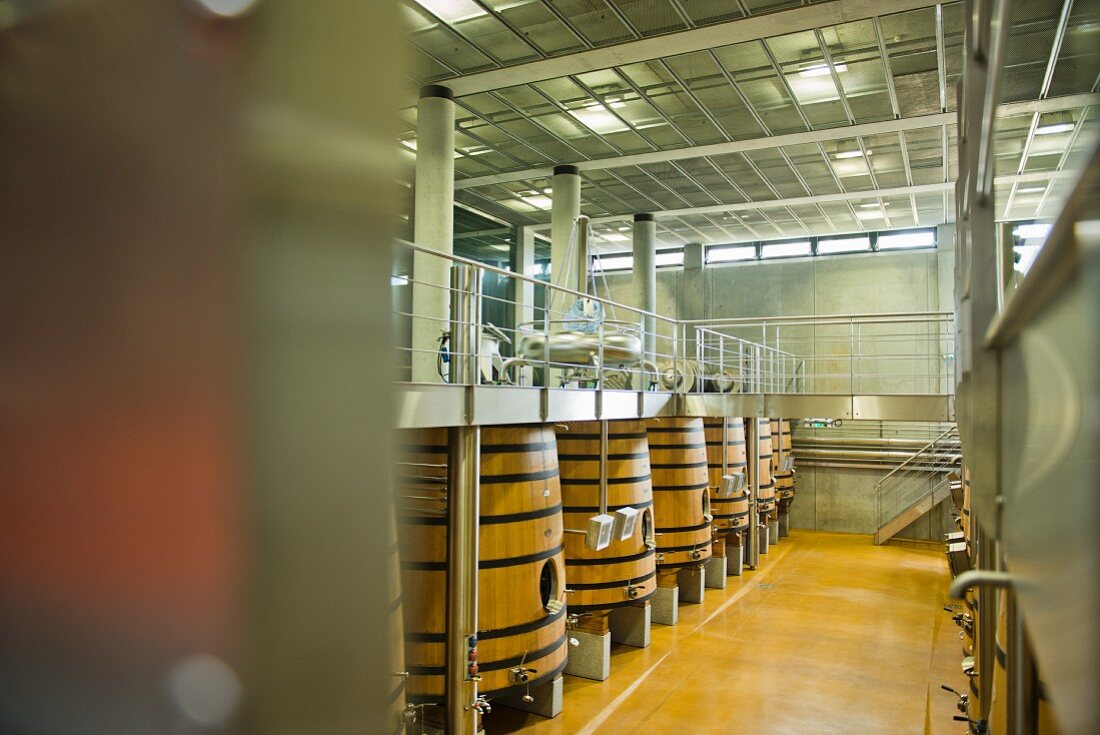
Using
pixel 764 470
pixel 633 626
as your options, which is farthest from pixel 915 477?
pixel 633 626

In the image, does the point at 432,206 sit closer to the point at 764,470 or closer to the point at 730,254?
the point at 764,470

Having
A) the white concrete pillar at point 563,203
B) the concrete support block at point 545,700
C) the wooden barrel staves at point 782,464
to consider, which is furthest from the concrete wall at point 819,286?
the concrete support block at point 545,700

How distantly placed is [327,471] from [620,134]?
11545mm

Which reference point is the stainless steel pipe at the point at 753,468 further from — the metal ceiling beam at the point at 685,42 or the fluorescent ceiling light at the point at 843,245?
the fluorescent ceiling light at the point at 843,245

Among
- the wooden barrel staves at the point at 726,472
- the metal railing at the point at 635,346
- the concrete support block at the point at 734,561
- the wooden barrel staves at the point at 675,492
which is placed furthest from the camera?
the concrete support block at the point at 734,561

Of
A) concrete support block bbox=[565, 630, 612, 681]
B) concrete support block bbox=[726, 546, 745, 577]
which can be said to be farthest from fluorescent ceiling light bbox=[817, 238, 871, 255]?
concrete support block bbox=[565, 630, 612, 681]

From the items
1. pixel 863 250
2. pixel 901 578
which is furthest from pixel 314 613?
pixel 863 250

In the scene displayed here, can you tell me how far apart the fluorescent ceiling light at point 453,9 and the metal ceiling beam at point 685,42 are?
1.09 metres

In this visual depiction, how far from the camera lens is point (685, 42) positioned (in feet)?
26.2

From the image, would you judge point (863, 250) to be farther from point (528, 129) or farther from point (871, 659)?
point (871, 659)

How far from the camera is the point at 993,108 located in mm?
1357

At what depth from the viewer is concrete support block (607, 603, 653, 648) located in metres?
7.93

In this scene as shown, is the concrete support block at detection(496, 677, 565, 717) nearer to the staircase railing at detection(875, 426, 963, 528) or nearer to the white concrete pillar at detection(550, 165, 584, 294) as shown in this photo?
the white concrete pillar at detection(550, 165, 584, 294)

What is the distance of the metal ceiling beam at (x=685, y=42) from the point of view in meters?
7.20
